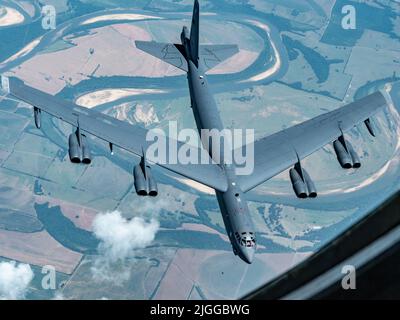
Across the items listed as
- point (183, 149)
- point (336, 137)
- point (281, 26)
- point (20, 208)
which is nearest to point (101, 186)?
point (20, 208)

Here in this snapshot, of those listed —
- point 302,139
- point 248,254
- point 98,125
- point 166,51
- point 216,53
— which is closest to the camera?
point 248,254

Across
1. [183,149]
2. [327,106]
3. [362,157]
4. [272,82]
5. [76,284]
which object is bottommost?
[76,284]

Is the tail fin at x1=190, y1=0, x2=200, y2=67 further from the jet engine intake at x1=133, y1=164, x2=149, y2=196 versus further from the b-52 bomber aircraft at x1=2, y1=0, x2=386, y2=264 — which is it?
the jet engine intake at x1=133, y1=164, x2=149, y2=196

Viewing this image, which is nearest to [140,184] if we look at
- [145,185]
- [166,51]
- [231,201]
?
[145,185]

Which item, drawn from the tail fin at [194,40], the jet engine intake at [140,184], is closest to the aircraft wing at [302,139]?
the jet engine intake at [140,184]

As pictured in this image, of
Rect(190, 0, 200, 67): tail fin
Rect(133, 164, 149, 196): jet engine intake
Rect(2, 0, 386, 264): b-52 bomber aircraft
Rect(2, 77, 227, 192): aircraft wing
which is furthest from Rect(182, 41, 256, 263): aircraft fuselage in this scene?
Rect(190, 0, 200, 67): tail fin

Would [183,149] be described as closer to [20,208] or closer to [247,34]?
[20,208]

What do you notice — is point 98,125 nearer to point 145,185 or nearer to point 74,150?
point 74,150
